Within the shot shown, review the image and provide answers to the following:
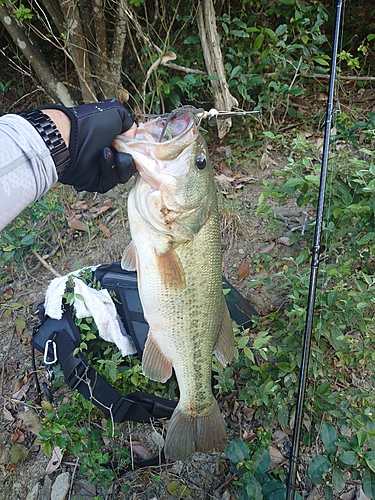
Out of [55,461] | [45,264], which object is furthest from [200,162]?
[45,264]

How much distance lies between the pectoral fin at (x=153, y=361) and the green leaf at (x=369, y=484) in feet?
3.31

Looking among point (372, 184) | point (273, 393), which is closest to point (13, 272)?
point (273, 393)

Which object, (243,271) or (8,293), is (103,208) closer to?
(8,293)

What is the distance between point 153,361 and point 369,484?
1.11 meters

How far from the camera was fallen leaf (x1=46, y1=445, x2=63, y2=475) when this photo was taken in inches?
105

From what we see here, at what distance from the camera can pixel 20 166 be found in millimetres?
1538

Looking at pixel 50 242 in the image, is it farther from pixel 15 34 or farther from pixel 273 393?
pixel 273 393

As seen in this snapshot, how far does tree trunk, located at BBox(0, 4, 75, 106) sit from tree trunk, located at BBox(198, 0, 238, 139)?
1622 mm

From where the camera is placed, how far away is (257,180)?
4418 millimetres

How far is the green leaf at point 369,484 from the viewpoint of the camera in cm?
173

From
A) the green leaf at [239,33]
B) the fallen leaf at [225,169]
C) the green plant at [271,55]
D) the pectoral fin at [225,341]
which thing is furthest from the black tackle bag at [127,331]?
the green leaf at [239,33]

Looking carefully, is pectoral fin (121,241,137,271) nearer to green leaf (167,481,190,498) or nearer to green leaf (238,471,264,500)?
green leaf (238,471,264,500)

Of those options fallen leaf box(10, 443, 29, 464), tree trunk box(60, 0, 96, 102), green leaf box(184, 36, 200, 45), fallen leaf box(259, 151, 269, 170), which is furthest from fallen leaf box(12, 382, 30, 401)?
green leaf box(184, 36, 200, 45)

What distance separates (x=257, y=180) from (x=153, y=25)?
2.06m
